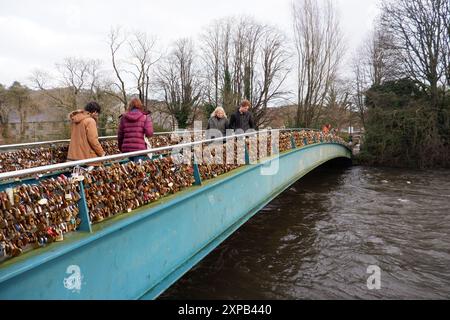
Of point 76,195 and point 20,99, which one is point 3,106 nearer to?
point 20,99

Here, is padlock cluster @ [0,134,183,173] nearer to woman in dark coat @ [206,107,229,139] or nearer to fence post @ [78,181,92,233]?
woman in dark coat @ [206,107,229,139]

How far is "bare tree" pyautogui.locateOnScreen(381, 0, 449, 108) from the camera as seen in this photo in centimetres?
2350

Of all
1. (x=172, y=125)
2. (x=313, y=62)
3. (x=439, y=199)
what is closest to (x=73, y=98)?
(x=172, y=125)

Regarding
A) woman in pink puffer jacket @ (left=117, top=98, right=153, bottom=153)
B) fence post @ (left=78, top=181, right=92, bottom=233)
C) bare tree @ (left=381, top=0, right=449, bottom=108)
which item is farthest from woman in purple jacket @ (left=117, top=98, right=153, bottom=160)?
bare tree @ (left=381, top=0, right=449, bottom=108)

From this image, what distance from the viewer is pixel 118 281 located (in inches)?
143

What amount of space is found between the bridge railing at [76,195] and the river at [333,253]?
2.21 m

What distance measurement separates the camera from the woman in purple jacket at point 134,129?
17.9 feet

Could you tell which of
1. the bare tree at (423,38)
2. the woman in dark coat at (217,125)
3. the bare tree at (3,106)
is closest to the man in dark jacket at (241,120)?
the woman in dark coat at (217,125)

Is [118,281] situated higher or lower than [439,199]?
higher

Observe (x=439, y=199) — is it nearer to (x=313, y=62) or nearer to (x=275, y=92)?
(x=313, y=62)

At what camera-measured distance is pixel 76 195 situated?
3.43 m

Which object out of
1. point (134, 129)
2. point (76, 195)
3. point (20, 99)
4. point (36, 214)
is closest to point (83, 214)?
point (76, 195)

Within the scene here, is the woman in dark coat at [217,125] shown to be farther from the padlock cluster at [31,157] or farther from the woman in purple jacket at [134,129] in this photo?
the padlock cluster at [31,157]
